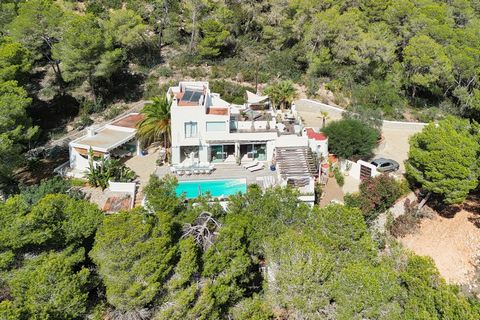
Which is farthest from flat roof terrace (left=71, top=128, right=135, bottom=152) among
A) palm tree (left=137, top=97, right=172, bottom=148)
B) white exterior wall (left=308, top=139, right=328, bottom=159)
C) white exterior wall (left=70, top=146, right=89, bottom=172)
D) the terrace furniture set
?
white exterior wall (left=308, top=139, right=328, bottom=159)

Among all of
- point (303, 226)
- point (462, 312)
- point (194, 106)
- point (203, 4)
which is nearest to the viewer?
point (462, 312)

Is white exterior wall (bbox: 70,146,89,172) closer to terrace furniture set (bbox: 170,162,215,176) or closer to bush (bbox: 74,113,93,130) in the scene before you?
terrace furniture set (bbox: 170,162,215,176)

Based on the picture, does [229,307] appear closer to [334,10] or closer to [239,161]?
[239,161]

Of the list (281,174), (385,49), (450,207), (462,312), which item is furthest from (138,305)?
(385,49)

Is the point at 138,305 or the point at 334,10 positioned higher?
the point at 334,10

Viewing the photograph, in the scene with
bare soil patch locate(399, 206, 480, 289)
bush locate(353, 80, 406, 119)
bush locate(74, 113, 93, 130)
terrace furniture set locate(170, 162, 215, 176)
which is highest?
bush locate(353, 80, 406, 119)

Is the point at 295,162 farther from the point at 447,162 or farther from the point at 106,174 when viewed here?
the point at 106,174

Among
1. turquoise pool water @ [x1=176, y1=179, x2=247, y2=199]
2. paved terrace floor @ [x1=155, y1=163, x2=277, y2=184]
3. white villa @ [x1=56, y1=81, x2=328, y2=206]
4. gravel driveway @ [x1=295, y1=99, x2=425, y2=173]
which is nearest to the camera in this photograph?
turquoise pool water @ [x1=176, y1=179, x2=247, y2=199]
